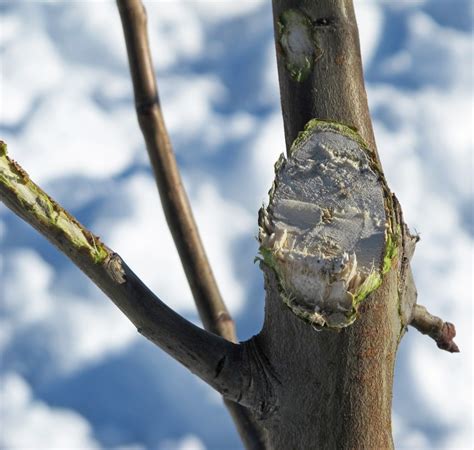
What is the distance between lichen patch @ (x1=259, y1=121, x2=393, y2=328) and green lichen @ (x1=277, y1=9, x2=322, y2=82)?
10cm

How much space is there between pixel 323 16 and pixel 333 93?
10cm

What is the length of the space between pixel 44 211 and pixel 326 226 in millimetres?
336

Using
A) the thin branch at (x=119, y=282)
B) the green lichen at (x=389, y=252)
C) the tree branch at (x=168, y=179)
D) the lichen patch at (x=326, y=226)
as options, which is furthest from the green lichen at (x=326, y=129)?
the tree branch at (x=168, y=179)

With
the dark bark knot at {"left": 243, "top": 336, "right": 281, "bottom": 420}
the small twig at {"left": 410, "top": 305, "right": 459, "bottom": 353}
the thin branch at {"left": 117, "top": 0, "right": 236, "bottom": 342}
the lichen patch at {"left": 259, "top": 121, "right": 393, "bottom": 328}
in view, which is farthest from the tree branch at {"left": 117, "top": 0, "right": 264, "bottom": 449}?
the lichen patch at {"left": 259, "top": 121, "right": 393, "bottom": 328}

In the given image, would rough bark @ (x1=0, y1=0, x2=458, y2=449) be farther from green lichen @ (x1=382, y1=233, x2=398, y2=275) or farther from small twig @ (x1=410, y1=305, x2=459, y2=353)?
small twig @ (x1=410, y1=305, x2=459, y2=353)

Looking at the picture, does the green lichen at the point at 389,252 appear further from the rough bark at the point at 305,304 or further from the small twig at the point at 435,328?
the small twig at the point at 435,328

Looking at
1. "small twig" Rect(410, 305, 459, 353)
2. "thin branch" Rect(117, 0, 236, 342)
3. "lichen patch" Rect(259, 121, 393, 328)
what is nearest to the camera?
"lichen patch" Rect(259, 121, 393, 328)

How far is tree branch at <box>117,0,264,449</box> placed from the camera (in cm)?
146

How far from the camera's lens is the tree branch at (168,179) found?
4.80ft

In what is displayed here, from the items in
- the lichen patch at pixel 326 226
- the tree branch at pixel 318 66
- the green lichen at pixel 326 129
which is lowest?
the lichen patch at pixel 326 226

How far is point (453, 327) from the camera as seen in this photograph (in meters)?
1.28

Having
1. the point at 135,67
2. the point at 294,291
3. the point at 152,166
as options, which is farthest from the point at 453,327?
the point at 135,67

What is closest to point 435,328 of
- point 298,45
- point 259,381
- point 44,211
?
point 259,381

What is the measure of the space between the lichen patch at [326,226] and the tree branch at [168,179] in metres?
0.59
